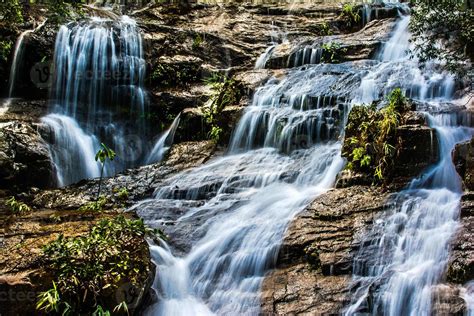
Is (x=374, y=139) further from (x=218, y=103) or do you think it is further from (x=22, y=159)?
(x=22, y=159)

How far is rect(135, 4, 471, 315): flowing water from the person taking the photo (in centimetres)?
578

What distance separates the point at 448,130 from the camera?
812 cm

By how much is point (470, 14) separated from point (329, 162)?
435 cm

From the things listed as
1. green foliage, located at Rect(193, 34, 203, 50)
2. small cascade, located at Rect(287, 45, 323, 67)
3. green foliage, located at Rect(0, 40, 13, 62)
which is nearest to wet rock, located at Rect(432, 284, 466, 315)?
small cascade, located at Rect(287, 45, 323, 67)

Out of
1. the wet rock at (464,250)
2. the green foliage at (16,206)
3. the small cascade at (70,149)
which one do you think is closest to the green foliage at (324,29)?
the small cascade at (70,149)

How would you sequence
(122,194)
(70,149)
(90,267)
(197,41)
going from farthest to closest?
(197,41), (70,149), (122,194), (90,267)

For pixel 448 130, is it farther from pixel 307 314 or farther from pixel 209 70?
pixel 209 70

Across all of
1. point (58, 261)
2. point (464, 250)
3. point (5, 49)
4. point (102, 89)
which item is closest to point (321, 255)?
point (464, 250)

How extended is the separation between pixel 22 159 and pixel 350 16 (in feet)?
41.6

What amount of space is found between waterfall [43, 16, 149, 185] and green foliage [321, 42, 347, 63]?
551 cm

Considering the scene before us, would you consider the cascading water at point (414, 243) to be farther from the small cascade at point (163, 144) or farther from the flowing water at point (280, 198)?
the small cascade at point (163, 144)

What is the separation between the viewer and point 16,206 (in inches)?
322

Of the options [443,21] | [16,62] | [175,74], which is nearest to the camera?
[443,21]

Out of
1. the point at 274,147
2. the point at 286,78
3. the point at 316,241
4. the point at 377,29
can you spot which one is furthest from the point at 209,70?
the point at 316,241
